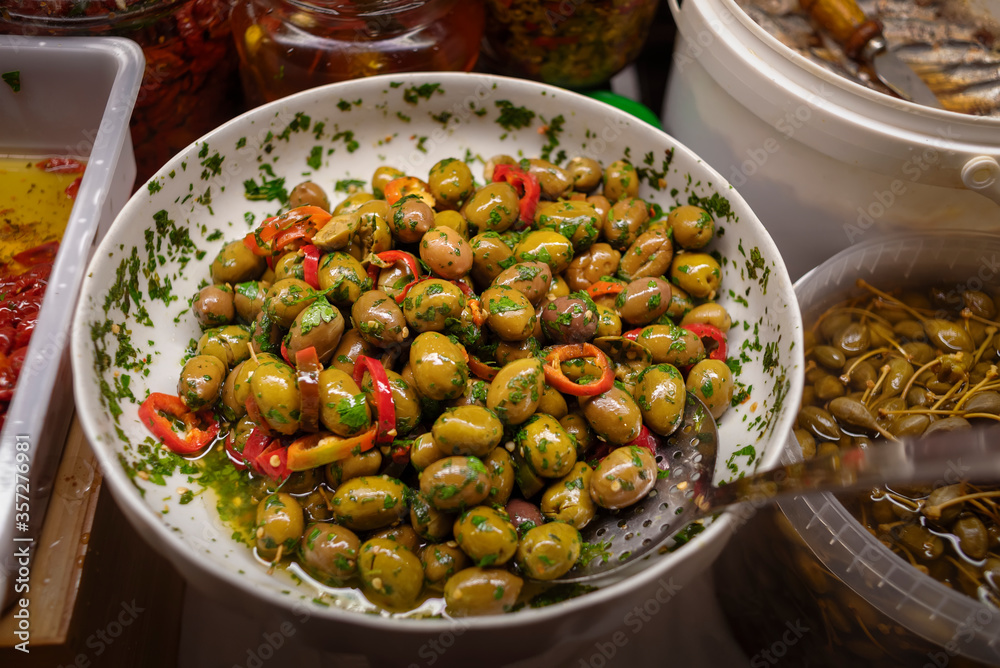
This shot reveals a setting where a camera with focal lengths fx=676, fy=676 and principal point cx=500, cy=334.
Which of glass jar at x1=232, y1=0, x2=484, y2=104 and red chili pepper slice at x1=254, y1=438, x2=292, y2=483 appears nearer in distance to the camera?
red chili pepper slice at x1=254, y1=438, x2=292, y2=483

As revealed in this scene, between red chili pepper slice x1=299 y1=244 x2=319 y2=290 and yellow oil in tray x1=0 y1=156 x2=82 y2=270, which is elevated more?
red chili pepper slice x1=299 y1=244 x2=319 y2=290

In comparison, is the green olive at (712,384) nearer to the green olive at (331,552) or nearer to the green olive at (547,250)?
the green olive at (547,250)

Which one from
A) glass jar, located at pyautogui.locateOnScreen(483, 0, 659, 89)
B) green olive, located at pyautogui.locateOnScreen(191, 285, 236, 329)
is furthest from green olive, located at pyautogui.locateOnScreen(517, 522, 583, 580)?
→ glass jar, located at pyautogui.locateOnScreen(483, 0, 659, 89)

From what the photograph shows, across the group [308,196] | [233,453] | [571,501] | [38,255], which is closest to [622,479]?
[571,501]

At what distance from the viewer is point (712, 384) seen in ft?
3.87

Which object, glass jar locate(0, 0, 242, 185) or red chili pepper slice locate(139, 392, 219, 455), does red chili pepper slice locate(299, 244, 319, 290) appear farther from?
glass jar locate(0, 0, 242, 185)

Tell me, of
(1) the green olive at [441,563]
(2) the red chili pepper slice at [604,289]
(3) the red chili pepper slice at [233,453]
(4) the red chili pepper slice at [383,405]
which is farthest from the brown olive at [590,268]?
(3) the red chili pepper slice at [233,453]

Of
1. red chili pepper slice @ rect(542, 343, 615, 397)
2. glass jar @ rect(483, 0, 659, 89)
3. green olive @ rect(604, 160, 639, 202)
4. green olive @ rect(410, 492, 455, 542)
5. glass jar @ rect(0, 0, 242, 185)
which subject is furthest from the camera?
glass jar @ rect(483, 0, 659, 89)

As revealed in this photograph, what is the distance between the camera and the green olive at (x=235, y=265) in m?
1.31

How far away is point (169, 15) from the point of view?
1.39 meters

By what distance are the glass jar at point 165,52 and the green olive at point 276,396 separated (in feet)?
2.55

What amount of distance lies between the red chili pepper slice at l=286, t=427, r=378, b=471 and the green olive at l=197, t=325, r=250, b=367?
225 mm

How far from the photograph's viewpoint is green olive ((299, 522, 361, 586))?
1.00m

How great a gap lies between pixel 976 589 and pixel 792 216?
798 mm
